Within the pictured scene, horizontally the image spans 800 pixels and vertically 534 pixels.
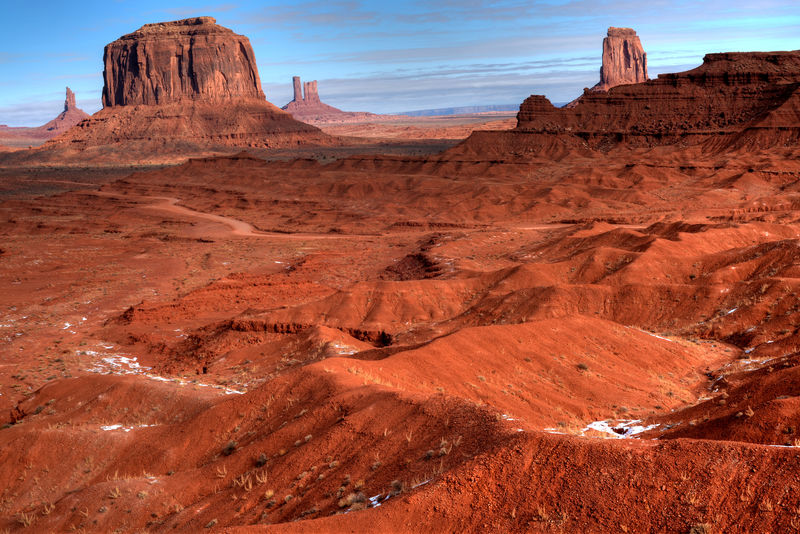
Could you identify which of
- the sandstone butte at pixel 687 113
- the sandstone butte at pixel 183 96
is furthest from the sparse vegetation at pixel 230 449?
the sandstone butte at pixel 183 96

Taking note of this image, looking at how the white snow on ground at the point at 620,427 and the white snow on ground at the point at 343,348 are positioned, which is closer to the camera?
the white snow on ground at the point at 620,427

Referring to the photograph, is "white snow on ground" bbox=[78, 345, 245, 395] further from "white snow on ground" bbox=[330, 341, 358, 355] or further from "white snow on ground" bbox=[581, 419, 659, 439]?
"white snow on ground" bbox=[581, 419, 659, 439]

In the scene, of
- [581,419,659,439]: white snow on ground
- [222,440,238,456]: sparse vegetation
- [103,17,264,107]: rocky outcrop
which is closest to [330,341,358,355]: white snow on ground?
[222,440,238,456]: sparse vegetation

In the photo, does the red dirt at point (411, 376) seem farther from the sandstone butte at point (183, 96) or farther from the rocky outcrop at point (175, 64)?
the rocky outcrop at point (175, 64)

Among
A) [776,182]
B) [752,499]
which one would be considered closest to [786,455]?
[752,499]

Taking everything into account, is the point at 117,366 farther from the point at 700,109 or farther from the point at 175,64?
the point at 175,64

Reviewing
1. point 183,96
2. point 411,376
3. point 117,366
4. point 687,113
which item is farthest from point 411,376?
point 183,96
